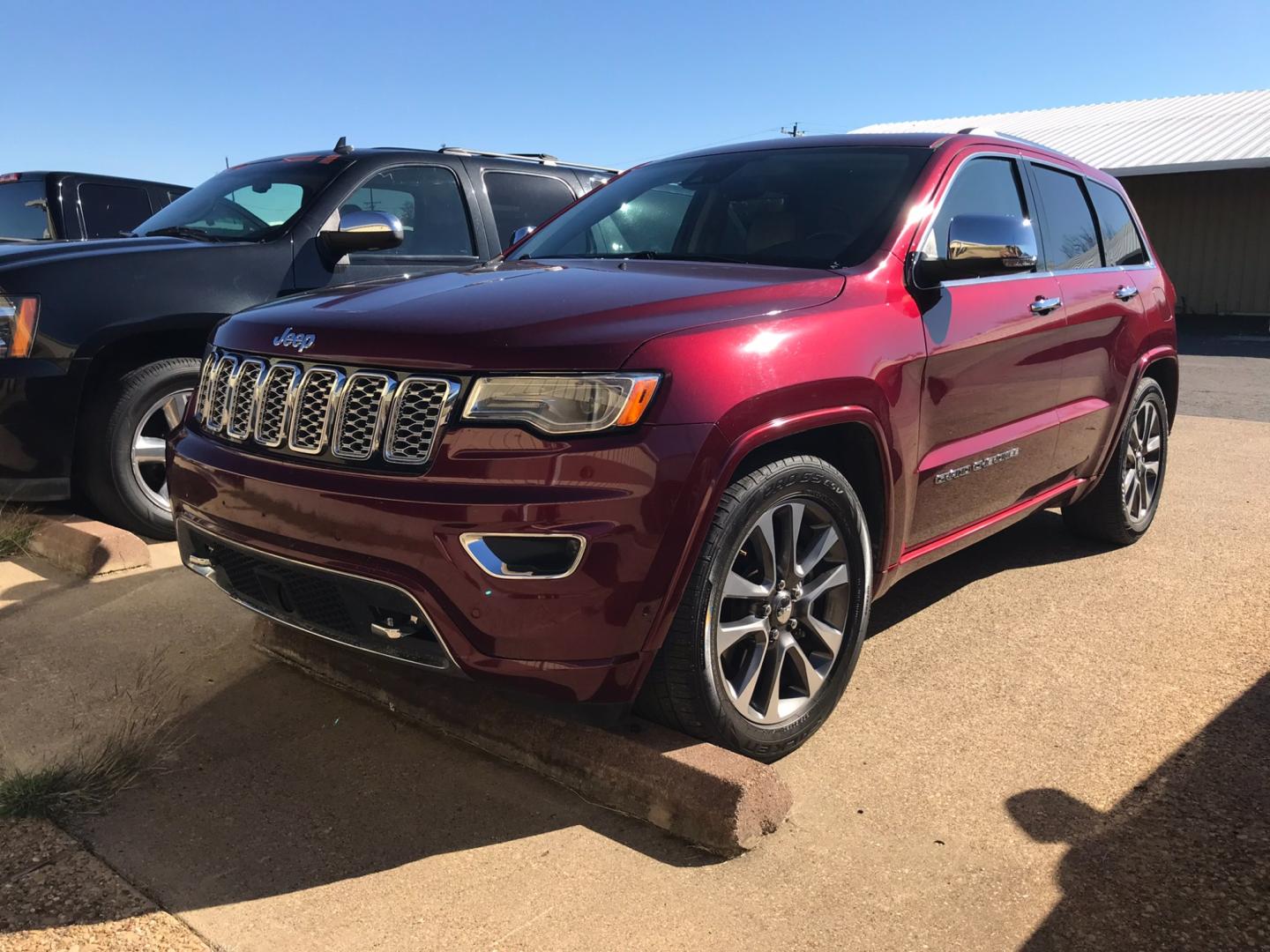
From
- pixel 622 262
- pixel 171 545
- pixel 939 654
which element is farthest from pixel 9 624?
pixel 939 654

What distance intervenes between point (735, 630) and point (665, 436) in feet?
2.03

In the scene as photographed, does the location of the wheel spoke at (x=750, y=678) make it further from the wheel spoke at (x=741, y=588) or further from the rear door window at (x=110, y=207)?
the rear door window at (x=110, y=207)

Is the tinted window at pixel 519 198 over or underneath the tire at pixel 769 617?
over

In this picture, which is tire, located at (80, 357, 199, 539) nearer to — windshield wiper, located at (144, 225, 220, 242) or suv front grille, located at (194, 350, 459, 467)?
Result: windshield wiper, located at (144, 225, 220, 242)

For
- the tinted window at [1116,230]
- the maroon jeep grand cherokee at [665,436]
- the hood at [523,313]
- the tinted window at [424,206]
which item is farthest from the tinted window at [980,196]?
the tinted window at [424,206]

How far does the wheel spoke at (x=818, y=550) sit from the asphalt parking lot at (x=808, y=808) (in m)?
0.57

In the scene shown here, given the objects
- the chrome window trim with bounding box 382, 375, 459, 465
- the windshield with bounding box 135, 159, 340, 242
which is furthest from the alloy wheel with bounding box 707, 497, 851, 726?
the windshield with bounding box 135, 159, 340, 242

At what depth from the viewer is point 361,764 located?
3.01m

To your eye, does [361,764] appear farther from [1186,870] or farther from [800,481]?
[1186,870]

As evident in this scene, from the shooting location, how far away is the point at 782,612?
2.91m

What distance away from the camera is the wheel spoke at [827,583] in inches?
117

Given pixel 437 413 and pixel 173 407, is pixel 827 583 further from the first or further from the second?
pixel 173 407

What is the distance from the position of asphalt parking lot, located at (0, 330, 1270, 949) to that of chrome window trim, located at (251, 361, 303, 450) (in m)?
0.93

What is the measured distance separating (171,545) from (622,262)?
2.82 metres
